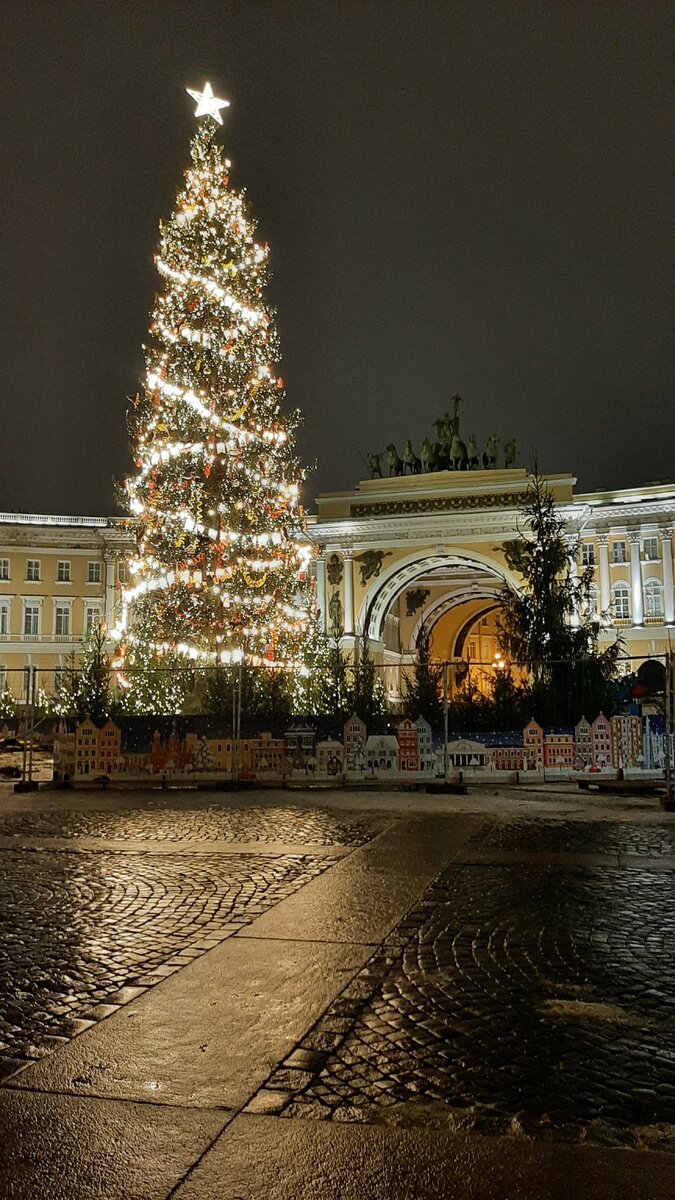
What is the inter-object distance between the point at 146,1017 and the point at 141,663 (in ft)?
70.2

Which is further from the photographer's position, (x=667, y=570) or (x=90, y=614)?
(x=90, y=614)

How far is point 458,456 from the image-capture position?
54.2m

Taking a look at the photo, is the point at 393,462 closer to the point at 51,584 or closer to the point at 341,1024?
the point at 51,584

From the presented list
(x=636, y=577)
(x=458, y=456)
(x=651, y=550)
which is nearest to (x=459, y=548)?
(x=458, y=456)

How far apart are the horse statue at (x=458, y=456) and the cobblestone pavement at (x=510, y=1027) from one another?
1896 inches

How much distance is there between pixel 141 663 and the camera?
2550cm

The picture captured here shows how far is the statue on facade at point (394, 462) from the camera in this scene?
182 ft

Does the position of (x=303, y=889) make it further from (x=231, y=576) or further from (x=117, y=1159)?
(x=231, y=576)

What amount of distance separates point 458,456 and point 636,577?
40.9 feet

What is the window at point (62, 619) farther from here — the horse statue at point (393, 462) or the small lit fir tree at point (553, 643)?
the small lit fir tree at point (553, 643)

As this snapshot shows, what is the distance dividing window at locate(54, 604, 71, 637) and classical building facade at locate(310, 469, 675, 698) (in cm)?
2092

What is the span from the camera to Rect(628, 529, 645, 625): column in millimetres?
54344

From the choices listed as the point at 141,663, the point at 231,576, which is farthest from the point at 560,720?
the point at 141,663

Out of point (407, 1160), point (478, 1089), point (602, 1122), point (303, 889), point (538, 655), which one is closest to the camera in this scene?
point (407, 1160)
